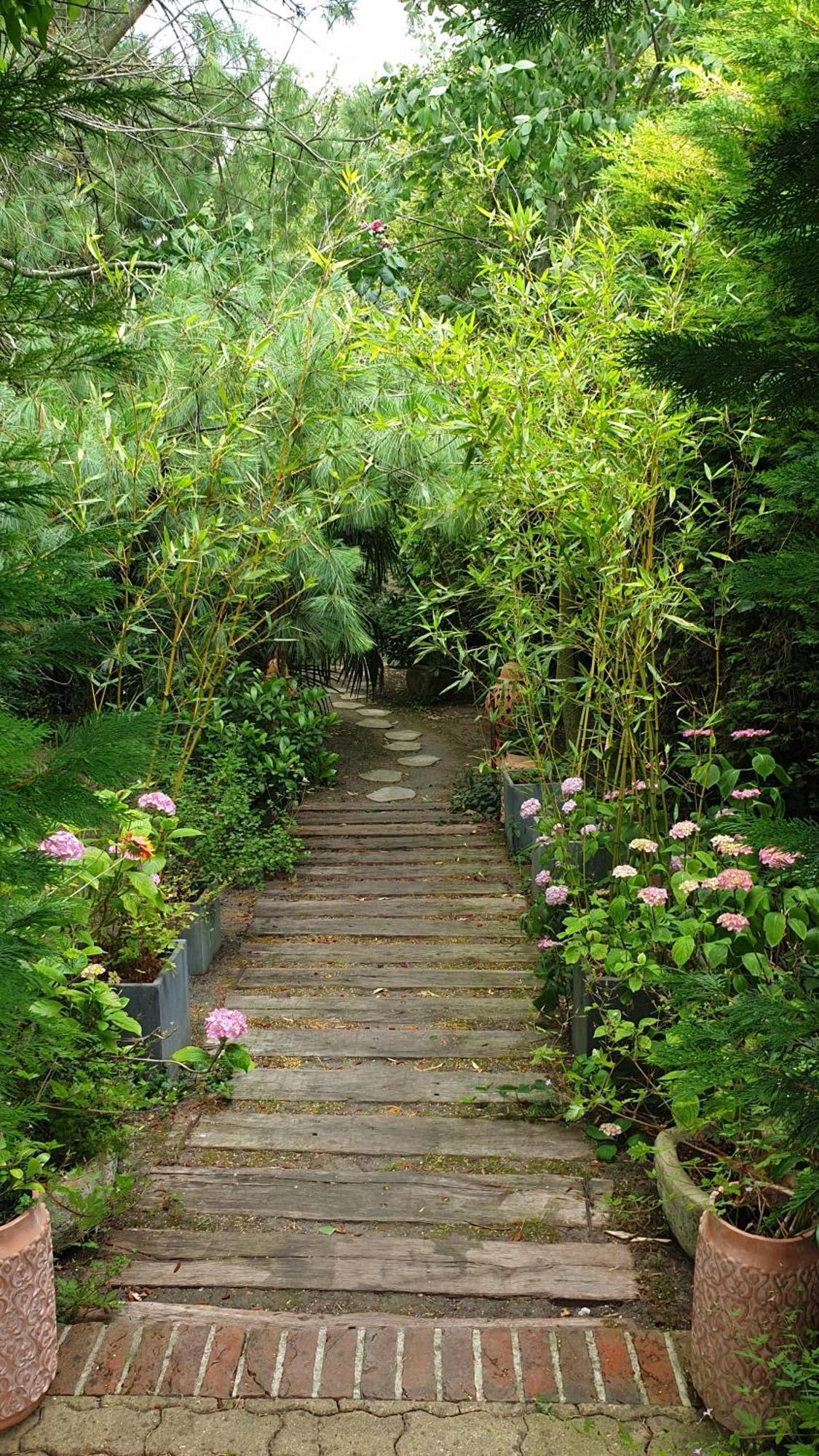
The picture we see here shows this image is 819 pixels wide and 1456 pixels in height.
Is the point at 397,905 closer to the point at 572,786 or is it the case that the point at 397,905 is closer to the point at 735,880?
the point at 572,786

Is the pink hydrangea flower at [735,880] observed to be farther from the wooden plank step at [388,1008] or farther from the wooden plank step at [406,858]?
the wooden plank step at [406,858]

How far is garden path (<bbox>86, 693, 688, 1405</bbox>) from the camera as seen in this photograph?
6.68ft

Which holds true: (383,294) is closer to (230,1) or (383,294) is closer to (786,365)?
(230,1)

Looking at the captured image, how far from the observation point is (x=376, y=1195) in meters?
2.62

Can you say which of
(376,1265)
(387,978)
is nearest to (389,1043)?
(387,978)

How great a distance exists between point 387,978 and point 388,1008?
25 centimetres

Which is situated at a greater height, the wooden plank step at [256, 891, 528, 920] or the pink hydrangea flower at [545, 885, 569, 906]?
the pink hydrangea flower at [545, 885, 569, 906]

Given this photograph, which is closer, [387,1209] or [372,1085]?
[387,1209]

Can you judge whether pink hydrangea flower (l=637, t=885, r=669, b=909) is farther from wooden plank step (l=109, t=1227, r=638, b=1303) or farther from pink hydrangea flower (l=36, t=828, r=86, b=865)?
pink hydrangea flower (l=36, t=828, r=86, b=865)

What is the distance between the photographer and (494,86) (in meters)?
6.38

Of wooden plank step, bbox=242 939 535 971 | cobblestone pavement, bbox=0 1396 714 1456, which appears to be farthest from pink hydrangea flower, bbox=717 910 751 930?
wooden plank step, bbox=242 939 535 971

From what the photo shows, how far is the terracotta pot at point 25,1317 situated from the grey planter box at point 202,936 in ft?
6.04

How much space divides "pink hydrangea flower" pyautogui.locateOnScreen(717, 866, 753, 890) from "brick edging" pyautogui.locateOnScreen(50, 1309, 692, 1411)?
89cm

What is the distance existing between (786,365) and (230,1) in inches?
179
